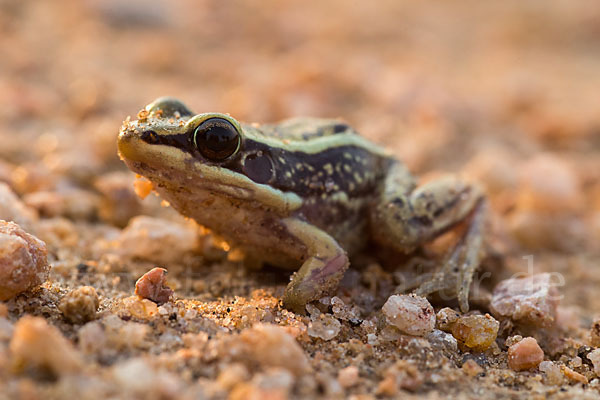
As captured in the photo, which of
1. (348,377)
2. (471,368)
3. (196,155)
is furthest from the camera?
(196,155)

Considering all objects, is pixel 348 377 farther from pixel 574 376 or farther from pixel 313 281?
pixel 574 376

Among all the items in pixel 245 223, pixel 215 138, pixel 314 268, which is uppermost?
pixel 215 138

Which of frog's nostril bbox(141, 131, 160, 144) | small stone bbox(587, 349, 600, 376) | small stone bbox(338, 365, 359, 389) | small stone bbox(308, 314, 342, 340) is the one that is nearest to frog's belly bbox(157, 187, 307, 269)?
frog's nostril bbox(141, 131, 160, 144)

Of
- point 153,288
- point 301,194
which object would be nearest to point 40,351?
point 153,288

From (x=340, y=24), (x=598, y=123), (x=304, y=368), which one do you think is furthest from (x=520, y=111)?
(x=304, y=368)

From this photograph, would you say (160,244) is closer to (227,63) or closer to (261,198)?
(261,198)

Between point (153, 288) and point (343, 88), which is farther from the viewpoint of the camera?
point (343, 88)

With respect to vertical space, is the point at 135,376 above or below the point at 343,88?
below
